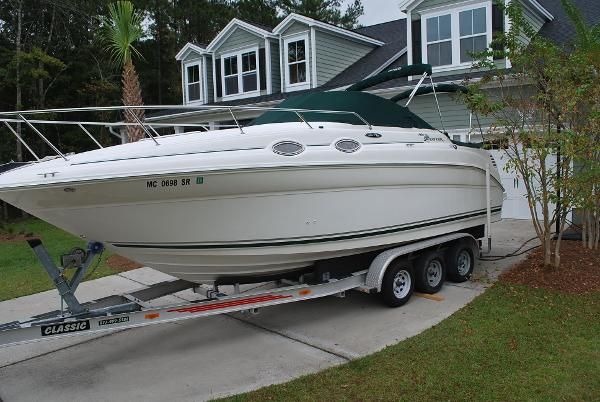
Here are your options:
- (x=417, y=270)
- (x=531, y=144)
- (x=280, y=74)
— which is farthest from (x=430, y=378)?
(x=280, y=74)

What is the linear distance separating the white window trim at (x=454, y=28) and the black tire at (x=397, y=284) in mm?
8450

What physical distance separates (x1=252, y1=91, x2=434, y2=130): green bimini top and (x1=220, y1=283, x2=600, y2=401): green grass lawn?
7.68 feet

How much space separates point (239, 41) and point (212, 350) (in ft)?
52.6

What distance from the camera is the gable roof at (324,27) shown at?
1719 centimetres

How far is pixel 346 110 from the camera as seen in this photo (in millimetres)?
5953

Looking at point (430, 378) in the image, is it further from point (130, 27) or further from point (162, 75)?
point (162, 75)

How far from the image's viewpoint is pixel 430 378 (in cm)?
420

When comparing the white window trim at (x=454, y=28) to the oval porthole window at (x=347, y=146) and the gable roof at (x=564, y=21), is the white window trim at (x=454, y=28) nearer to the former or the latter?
the gable roof at (x=564, y=21)

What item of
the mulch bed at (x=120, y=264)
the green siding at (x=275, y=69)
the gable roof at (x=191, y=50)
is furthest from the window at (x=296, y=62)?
the mulch bed at (x=120, y=264)

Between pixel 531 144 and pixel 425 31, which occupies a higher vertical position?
pixel 425 31

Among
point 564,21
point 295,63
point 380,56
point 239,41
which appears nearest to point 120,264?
point 295,63

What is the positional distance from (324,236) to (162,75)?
2629 centimetres

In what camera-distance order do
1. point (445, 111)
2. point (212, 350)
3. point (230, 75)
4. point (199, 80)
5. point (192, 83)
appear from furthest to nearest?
point (192, 83) → point (199, 80) → point (230, 75) → point (445, 111) → point (212, 350)

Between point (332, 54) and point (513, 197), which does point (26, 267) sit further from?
point (332, 54)
